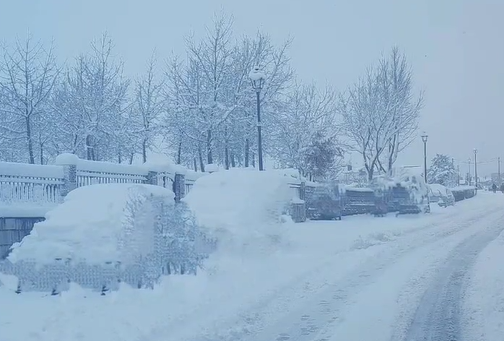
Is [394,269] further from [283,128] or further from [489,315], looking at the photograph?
[283,128]

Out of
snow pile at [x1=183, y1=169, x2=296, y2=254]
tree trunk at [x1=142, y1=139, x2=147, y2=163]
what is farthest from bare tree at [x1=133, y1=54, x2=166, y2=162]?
snow pile at [x1=183, y1=169, x2=296, y2=254]

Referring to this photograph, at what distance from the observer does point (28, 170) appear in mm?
12703

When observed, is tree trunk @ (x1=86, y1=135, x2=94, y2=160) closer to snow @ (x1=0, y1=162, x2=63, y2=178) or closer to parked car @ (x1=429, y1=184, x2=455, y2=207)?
snow @ (x1=0, y1=162, x2=63, y2=178)

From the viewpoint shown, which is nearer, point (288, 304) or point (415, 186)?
point (288, 304)

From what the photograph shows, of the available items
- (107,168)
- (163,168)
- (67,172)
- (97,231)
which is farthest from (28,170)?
(163,168)

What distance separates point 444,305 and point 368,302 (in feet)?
3.35

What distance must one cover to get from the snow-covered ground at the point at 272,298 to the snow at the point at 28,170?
2906 mm

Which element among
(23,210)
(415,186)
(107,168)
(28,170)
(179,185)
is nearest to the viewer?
(23,210)

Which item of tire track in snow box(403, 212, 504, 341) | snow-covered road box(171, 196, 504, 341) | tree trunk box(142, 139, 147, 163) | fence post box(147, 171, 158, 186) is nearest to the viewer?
tire track in snow box(403, 212, 504, 341)

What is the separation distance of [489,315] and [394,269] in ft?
14.4

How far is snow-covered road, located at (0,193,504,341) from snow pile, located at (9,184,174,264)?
0.59 meters

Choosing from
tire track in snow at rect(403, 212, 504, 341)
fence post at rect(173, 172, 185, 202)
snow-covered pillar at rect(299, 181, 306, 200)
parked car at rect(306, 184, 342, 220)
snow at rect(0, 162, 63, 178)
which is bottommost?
tire track in snow at rect(403, 212, 504, 341)

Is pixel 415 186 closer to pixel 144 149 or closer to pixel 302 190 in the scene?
pixel 302 190

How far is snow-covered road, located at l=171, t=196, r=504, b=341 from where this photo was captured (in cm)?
709
